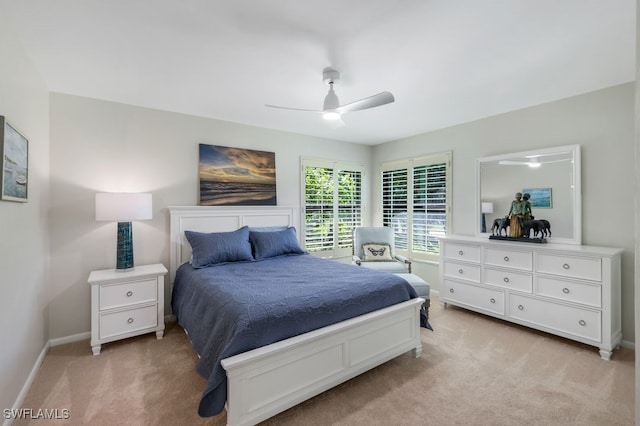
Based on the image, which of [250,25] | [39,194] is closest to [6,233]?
[39,194]

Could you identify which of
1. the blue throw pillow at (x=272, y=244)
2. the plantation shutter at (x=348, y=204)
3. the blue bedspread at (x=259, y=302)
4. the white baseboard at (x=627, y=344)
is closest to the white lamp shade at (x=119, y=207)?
the blue bedspread at (x=259, y=302)

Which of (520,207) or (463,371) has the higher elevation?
(520,207)

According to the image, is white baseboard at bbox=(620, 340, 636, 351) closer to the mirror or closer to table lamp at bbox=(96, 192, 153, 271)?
the mirror

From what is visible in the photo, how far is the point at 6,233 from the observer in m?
1.83

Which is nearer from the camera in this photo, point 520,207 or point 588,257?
point 588,257

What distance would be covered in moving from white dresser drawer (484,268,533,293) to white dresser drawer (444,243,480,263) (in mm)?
205

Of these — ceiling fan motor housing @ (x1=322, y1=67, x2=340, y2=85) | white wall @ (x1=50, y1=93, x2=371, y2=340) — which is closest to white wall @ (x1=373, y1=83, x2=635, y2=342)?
ceiling fan motor housing @ (x1=322, y1=67, x2=340, y2=85)

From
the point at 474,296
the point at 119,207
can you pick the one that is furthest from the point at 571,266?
the point at 119,207

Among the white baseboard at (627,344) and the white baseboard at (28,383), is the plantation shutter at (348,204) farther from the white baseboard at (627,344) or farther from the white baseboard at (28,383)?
the white baseboard at (28,383)

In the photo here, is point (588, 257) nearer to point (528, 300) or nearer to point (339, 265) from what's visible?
point (528, 300)

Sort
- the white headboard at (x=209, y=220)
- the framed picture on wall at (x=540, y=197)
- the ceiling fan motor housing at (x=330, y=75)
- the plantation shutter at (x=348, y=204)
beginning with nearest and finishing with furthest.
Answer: the ceiling fan motor housing at (x=330, y=75) < the framed picture on wall at (x=540, y=197) < the white headboard at (x=209, y=220) < the plantation shutter at (x=348, y=204)

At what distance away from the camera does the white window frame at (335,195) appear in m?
4.58

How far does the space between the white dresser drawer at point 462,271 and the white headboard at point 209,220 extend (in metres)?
2.26

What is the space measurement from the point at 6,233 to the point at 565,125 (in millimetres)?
4981
